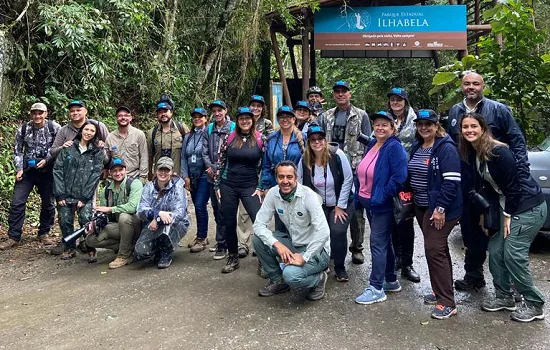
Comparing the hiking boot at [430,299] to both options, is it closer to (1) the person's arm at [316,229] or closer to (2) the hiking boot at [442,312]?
(2) the hiking boot at [442,312]

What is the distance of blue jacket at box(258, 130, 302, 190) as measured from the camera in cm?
468

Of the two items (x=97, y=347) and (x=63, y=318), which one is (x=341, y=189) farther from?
(x=63, y=318)

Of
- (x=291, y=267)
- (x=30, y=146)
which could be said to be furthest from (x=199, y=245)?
(x=30, y=146)

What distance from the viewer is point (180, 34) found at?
1078 centimetres

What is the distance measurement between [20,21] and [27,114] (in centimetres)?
163

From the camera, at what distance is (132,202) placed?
5.18m

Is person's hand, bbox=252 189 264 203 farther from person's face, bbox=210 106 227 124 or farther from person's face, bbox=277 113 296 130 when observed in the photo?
person's face, bbox=210 106 227 124

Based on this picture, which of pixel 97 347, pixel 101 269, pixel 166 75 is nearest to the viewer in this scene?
pixel 97 347

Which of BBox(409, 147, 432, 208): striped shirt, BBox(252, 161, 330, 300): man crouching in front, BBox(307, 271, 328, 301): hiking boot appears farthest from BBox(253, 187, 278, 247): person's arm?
BBox(409, 147, 432, 208): striped shirt

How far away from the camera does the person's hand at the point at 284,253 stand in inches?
154

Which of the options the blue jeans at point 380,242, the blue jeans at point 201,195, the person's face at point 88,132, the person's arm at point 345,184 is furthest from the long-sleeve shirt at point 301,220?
the person's face at point 88,132

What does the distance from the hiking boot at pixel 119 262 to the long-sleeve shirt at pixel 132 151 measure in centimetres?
100

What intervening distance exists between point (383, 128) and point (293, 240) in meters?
1.34

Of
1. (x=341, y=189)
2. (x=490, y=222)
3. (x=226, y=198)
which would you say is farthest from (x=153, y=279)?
(x=490, y=222)
